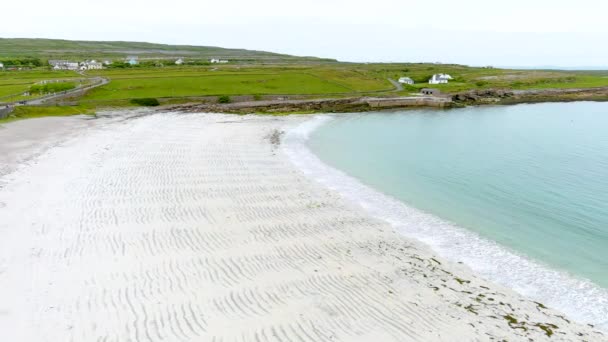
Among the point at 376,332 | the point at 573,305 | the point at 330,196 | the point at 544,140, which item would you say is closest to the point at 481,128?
the point at 544,140

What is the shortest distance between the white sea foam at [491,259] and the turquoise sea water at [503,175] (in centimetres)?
14

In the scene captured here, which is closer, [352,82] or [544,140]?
[544,140]

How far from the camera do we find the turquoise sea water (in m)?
18.5

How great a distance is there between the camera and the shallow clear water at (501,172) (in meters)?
19.2

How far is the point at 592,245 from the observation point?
60.4ft

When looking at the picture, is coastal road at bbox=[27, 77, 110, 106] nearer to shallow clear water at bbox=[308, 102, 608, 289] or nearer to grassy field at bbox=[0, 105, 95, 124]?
grassy field at bbox=[0, 105, 95, 124]

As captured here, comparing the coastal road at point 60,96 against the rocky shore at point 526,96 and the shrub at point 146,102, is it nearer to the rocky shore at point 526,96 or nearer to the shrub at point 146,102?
the shrub at point 146,102

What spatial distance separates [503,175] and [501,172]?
997 millimetres

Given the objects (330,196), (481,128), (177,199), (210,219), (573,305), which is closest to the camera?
(573,305)

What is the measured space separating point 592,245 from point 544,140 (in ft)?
102

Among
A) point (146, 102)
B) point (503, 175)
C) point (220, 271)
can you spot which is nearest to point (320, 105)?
point (146, 102)

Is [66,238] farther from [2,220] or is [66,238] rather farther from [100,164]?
[100,164]

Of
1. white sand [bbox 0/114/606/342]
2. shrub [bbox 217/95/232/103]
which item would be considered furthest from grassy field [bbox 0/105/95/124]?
white sand [bbox 0/114/606/342]

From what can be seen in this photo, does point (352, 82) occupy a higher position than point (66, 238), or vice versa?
point (352, 82)
